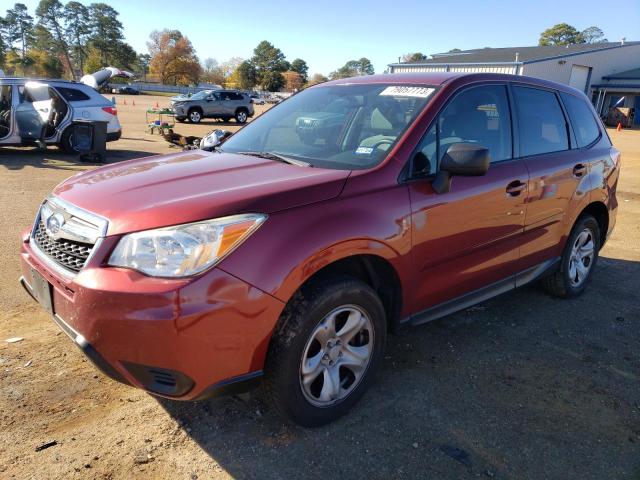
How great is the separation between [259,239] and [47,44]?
128 m

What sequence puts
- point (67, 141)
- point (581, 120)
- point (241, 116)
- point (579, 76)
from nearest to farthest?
point (581, 120) < point (67, 141) < point (241, 116) < point (579, 76)

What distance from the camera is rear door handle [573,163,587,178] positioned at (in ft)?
13.5

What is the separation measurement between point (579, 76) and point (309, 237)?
51320 millimetres

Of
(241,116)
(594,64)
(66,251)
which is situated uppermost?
(594,64)

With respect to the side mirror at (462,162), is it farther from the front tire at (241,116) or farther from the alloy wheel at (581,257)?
the front tire at (241,116)

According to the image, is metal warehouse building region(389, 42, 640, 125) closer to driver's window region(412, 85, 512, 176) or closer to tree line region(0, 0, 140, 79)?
Answer: driver's window region(412, 85, 512, 176)

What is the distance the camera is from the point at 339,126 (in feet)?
10.8

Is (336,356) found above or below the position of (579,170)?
below

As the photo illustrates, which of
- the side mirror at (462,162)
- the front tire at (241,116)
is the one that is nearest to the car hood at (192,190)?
the side mirror at (462,162)

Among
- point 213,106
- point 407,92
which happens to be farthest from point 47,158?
A: point 213,106

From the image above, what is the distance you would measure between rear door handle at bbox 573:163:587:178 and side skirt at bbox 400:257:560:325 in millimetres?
716

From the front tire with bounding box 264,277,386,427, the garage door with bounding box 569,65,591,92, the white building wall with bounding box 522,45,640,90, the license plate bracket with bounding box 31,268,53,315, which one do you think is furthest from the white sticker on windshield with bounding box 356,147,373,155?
the garage door with bounding box 569,65,591,92

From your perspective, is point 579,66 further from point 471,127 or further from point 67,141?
point 471,127

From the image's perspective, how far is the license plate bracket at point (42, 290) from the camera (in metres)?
2.47
